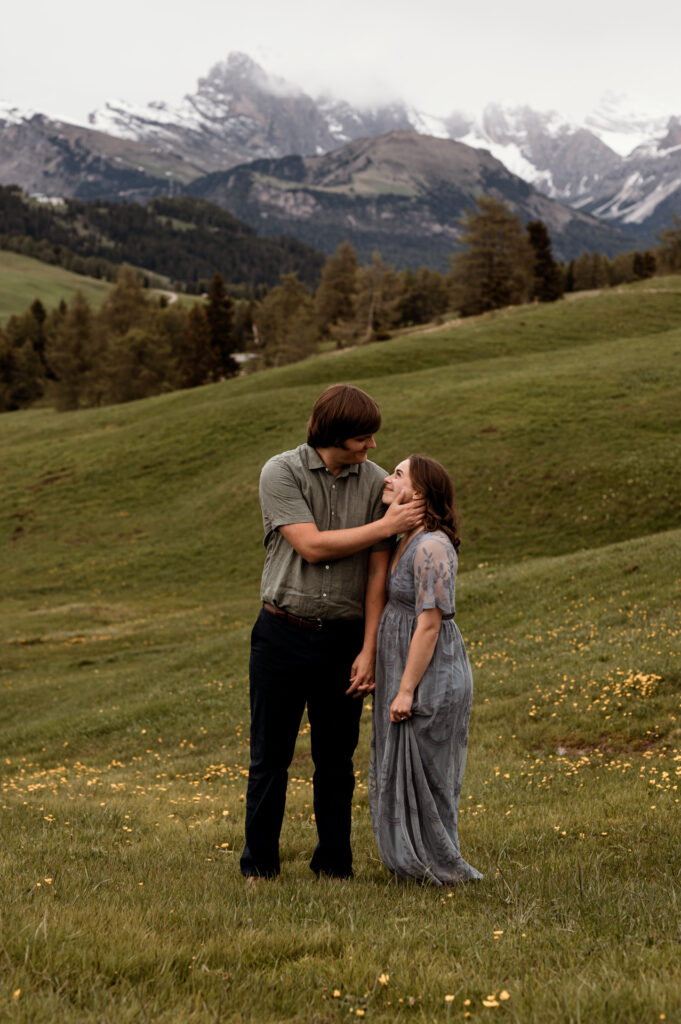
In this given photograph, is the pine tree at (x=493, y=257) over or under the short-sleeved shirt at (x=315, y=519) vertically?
over

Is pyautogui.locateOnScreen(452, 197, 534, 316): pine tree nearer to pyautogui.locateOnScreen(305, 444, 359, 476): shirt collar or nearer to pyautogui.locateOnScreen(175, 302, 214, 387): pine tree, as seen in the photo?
pyautogui.locateOnScreen(175, 302, 214, 387): pine tree

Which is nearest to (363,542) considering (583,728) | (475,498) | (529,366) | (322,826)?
(322,826)

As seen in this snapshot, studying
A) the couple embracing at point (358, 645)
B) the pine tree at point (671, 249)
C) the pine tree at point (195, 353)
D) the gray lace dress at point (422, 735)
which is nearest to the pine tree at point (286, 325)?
the pine tree at point (195, 353)

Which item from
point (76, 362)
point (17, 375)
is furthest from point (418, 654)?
point (17, 375)

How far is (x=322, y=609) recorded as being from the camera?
5801mm

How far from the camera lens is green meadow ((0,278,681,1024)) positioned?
12.2ft

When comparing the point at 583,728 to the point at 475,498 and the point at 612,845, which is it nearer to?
the point at 612,845

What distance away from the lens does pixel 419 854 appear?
236 inches

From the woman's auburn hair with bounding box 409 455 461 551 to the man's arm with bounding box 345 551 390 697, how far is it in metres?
0.44

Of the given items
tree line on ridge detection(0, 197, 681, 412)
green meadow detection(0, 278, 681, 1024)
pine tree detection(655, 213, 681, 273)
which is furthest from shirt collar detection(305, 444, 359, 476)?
pine tree detection(655, 213, 681, 273)

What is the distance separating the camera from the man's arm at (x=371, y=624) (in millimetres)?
5902

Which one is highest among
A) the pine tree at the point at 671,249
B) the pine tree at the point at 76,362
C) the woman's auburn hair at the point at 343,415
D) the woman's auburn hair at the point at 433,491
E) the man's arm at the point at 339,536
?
the pine tree at the point at 671,249

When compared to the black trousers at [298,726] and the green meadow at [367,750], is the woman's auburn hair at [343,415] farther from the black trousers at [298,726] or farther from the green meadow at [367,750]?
the green meadow at [367,750]

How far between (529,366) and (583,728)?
43.0 meters
